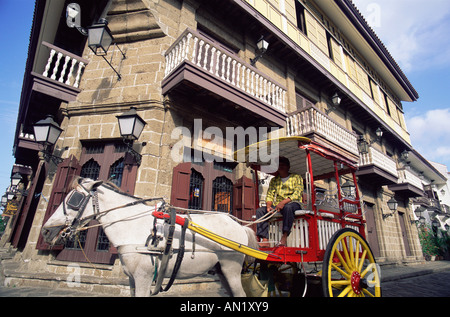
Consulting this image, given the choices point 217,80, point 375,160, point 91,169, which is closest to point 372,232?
point 375,160

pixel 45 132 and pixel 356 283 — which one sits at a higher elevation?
pixel 45 132

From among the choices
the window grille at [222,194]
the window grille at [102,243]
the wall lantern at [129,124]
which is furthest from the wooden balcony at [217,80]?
the window grille at [102,243]

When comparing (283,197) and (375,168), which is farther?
(375,168)

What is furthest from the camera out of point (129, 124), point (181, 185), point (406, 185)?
point (406, 185)

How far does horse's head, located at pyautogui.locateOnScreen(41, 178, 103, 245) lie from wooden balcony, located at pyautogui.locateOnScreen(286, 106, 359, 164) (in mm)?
7160

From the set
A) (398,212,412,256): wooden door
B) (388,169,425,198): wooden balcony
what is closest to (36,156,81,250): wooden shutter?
(388,169,425,198): wooden balcony

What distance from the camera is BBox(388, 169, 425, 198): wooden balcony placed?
556 inches

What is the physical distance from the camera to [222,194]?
6.68m

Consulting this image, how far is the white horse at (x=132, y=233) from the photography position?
2443 millimetres

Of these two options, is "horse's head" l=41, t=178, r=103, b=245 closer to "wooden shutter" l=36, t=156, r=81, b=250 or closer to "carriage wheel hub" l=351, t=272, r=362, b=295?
"wooden shutter" l=36, t=156, r=81, b=250

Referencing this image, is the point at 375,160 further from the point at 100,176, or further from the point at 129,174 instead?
the point at 100,176

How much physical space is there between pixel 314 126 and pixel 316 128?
0.38 feet

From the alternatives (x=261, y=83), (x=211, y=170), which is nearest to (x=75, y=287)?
(x=211, y=170)

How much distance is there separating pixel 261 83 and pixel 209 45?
1998mm
